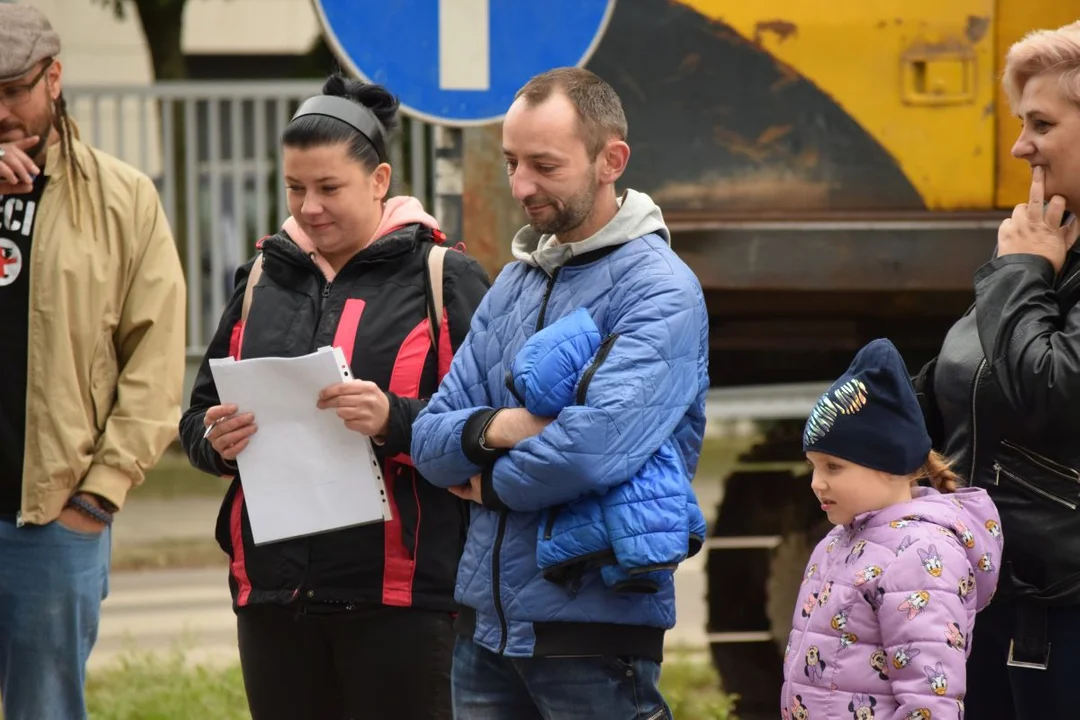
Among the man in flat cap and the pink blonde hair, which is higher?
the pink blonde hair

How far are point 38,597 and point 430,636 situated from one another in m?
0.93

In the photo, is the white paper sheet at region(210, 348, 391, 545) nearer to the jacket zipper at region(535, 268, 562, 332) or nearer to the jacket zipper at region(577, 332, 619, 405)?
the jacket zipper at region(535, 268, 562, 332)

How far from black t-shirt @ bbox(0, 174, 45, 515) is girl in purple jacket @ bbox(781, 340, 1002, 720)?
5.79 ft

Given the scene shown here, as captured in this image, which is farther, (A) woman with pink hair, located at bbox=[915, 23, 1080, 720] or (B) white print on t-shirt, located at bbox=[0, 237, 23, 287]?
(B) white print on t-shirt, located at bbox=[0, 237, 23, 287]

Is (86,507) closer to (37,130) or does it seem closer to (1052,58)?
(37,130)

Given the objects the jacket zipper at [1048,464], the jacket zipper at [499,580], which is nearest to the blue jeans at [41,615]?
the jacket zipper at [499,580]

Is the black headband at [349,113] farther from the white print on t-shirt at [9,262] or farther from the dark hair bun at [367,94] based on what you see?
the white print on t-shirt at [9,262]

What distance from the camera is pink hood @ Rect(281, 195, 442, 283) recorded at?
3.57 metres

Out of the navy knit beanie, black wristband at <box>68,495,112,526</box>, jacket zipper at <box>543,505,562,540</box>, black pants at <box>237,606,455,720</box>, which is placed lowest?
black pants at <box>237,606,455,720</box>

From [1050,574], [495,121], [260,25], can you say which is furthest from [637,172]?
[260,25]

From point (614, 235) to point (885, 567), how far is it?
76 cm

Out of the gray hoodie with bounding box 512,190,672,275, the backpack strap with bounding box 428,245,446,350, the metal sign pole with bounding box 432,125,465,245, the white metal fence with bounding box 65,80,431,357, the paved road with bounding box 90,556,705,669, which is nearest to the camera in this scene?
the gray hoodie with bounding box 512,190,672,275

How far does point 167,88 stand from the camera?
35.2ft

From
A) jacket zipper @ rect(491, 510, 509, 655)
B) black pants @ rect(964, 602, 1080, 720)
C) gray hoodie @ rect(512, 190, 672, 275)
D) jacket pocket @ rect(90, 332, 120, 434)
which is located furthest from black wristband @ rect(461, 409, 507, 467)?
jacket pocket @ rect(90, 332, 120, 434)
